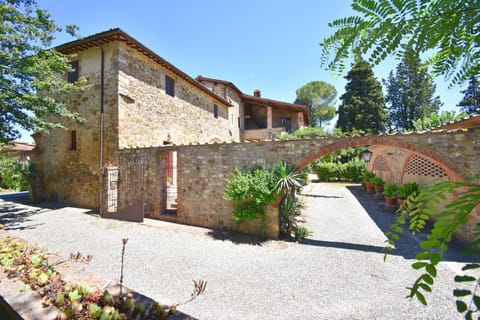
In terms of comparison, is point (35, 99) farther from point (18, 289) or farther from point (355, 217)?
point (355, 217)

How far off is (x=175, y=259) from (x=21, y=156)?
22.4 m

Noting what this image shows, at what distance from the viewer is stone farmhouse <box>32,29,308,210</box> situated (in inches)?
350

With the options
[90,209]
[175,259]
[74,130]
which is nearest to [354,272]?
[175,259]

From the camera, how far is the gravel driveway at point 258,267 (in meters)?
3.65

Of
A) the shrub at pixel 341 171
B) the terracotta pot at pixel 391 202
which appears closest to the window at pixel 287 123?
the shrub at pixel 341 171

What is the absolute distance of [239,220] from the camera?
6703 mm

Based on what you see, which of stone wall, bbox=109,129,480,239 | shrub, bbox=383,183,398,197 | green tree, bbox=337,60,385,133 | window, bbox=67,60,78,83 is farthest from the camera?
green tree, bbox=337,60,385,133

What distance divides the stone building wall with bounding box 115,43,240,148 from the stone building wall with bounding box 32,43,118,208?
411 millimetres

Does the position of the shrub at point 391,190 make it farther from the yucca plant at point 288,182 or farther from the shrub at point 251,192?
the shrub at point 251,192

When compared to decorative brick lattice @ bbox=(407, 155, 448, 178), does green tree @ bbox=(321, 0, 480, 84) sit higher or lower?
higher

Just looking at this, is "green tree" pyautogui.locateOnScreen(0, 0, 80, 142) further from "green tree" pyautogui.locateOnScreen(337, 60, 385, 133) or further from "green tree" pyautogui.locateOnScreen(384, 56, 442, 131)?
"green tree" pyautogui.locateOnScreen(384, 56, 442, 131)

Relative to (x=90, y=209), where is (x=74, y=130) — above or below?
above

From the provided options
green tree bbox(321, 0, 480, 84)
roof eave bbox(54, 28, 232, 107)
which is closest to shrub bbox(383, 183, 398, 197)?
green tree bbox(321, 0, 480, 84)

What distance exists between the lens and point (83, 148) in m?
9.61
